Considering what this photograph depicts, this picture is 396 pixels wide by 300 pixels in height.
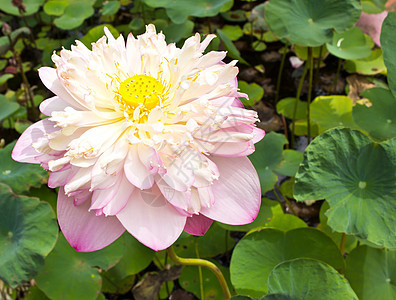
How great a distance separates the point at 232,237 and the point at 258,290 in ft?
1.22

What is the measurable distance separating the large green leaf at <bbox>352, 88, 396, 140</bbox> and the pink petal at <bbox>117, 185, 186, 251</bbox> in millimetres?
719

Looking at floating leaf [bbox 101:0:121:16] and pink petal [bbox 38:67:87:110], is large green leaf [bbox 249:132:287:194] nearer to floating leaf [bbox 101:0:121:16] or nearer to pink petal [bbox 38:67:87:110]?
pink petal [bbox 38:67:87:110]

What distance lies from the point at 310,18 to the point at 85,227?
98 cm

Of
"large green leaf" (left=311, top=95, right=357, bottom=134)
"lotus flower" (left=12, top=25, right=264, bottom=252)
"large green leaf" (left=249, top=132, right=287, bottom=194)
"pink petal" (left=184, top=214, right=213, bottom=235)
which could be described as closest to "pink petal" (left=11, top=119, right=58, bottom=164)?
"lotus flower" (left=12, top=25, right=264, bottom=252)

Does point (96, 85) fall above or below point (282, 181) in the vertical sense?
above

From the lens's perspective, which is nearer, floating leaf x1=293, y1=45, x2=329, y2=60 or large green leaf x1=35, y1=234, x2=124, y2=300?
large green leaf x1=35, y1=234, x2=124, y2=300

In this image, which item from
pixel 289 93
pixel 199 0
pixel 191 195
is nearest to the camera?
pixel 191 195

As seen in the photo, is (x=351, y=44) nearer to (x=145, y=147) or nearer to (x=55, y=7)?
(x=145, y=147)

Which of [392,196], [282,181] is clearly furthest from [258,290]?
[282,181]

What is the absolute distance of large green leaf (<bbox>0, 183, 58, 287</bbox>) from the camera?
783mm

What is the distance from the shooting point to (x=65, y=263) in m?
0.90

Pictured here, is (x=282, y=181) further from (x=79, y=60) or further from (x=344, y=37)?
(x=79, y=60)

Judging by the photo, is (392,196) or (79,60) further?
(392,196)

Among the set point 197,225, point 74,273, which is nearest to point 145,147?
point 197,225
